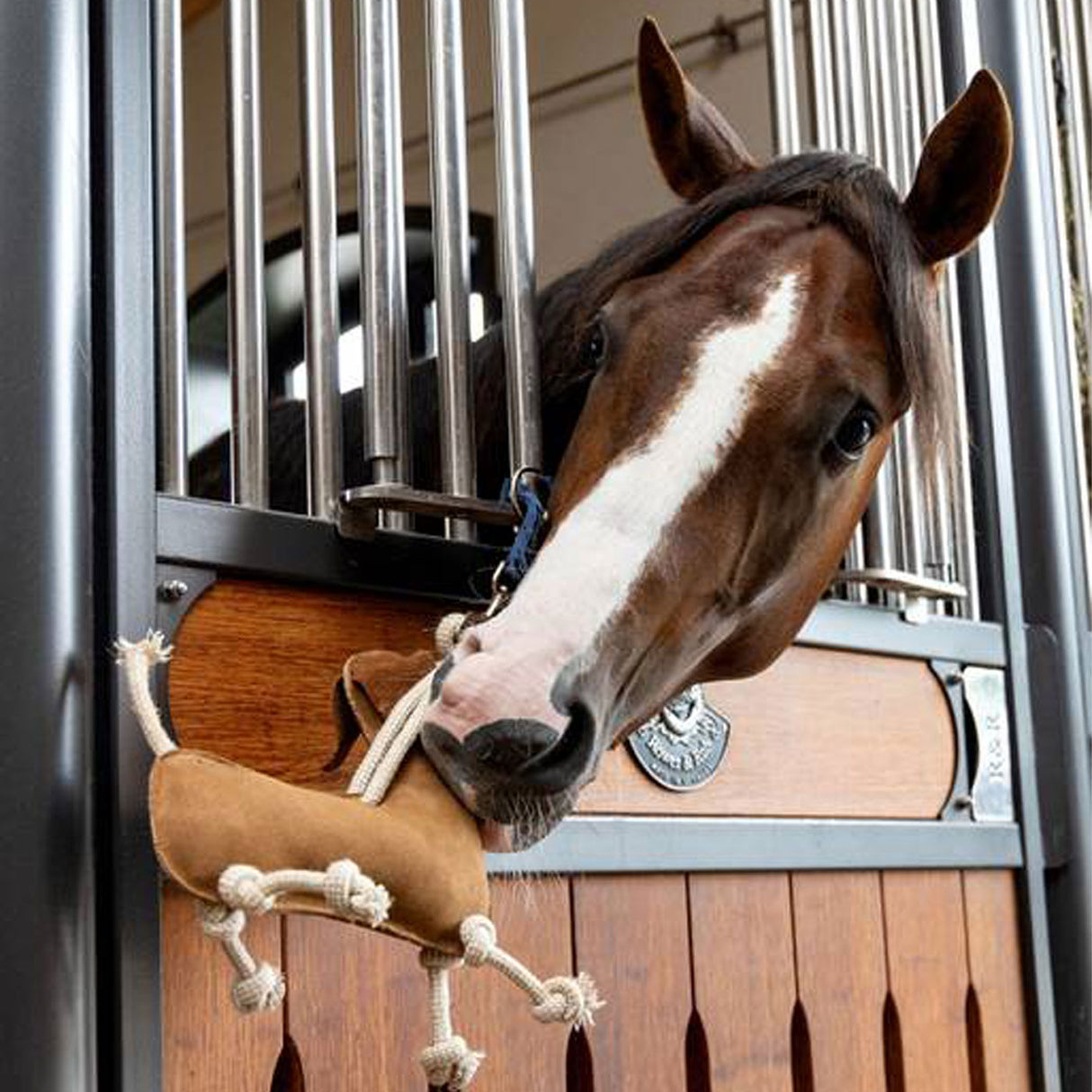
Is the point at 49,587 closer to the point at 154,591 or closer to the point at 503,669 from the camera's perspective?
the point at 154,591

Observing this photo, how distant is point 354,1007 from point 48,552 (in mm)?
294

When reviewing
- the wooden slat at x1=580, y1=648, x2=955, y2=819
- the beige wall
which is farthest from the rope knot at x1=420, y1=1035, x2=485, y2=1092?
the beige wall

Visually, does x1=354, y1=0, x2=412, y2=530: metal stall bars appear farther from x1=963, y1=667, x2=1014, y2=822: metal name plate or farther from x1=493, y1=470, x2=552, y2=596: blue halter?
x1=963, y1=667, x2=1014, y2=822: metal name plate

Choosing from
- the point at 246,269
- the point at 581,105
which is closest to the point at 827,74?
the point at 246,269

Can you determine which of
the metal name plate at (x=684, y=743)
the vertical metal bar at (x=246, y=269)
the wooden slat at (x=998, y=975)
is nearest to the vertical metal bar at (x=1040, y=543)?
the wooden slat at (x=998, y=975)

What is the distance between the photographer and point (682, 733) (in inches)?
49.3

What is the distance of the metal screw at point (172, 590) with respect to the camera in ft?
3.22

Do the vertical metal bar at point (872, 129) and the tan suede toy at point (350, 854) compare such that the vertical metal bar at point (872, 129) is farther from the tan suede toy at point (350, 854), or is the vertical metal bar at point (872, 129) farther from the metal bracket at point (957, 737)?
the tan suede toy at point (350, 854)

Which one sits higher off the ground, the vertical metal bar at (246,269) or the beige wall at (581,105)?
the beige wall at (581,105)

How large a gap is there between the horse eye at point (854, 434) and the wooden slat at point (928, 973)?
1.45 feet

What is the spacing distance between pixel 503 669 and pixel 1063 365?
1.05 metres

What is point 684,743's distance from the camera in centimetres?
125

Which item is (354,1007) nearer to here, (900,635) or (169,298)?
(169,298)

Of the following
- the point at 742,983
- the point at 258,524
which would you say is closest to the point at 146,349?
the point at 258,524
